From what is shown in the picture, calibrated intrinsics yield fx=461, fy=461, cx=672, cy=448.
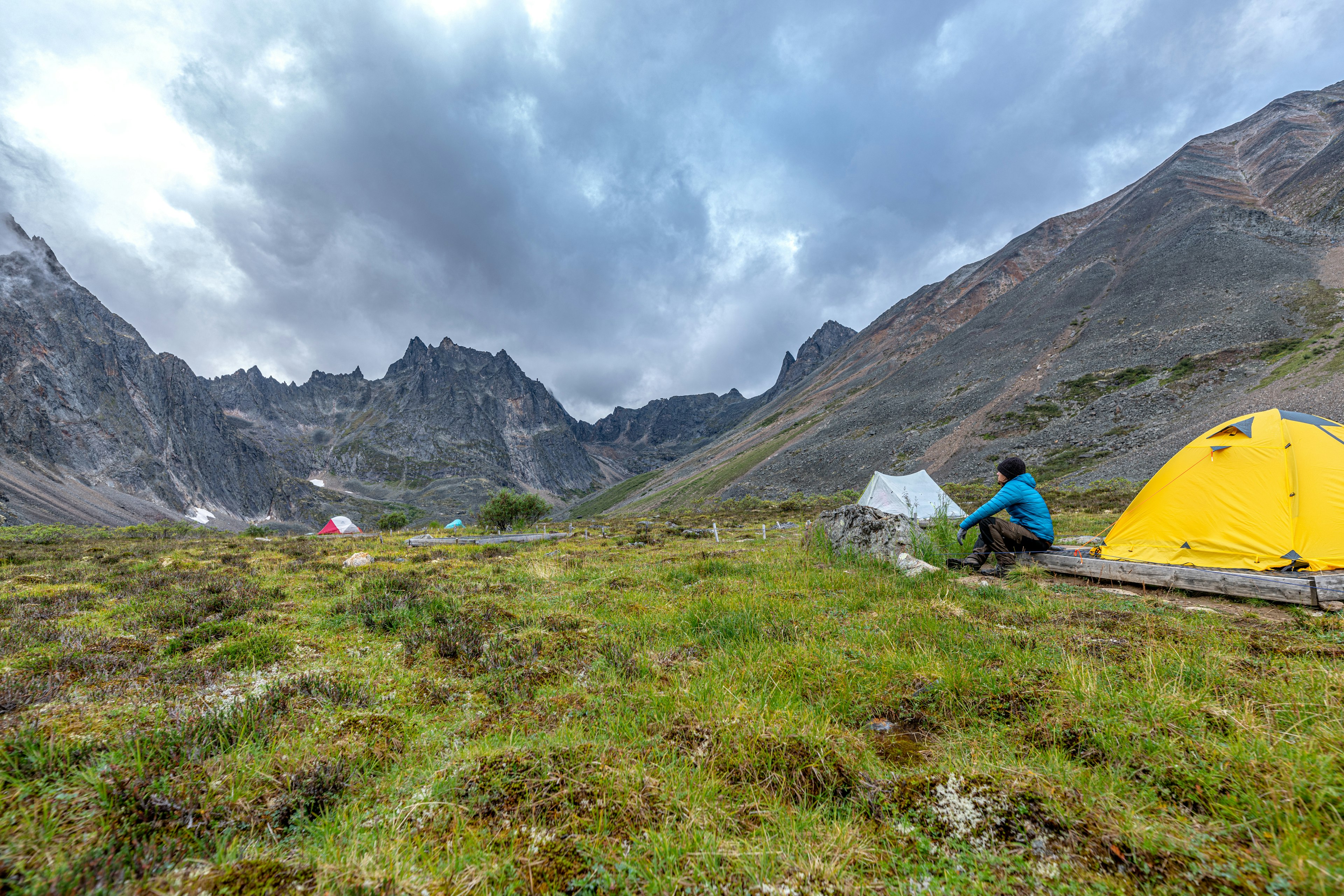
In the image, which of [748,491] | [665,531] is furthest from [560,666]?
[748,491]

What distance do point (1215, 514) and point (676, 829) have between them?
11514mm

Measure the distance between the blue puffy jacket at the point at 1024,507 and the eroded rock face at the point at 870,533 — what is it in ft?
3.97

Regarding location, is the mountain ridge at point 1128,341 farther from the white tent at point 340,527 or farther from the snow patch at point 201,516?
the snow patch at point 201,516

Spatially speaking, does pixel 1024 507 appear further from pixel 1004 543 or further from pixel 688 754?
pixel 688 754

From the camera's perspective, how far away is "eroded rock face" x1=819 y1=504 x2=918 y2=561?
9719mm

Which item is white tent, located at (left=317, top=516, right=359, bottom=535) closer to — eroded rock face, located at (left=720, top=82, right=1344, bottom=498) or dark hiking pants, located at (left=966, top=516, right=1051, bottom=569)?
dark hiking pants, located at (left=966, top=516, right=1051, bottom=569)

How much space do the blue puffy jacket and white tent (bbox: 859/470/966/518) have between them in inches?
555

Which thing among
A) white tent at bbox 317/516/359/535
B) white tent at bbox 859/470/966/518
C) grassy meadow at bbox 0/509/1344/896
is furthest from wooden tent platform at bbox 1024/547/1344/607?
white tent at bbox 317/516/359/535

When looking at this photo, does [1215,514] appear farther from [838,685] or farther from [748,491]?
[748,491]

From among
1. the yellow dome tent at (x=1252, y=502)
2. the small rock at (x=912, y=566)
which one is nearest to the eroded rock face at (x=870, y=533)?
the small rock at (x=912, y=566)

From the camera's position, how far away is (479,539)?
1134 inches

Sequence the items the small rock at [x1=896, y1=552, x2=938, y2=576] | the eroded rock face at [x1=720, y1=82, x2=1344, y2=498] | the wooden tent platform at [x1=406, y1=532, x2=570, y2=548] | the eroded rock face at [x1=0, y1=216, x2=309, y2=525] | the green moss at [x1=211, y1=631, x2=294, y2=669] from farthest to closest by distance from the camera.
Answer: the eroded rock face at [x1=0, y1=216, x2=309, y2=525]
the eroded rock face at [x1=720, y1=82, x2=1344, y2=498]
the wooden tent platform at [x1=406, y1=532, x2=570, y2=548]
the small rock at [x1=896, y1=552, x2=938, y2=576]
the green moss at [x1=211, y1=631, x2=294, y2=669]

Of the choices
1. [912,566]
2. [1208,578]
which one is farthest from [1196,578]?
[912,566]

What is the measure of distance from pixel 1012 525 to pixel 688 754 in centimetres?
945
